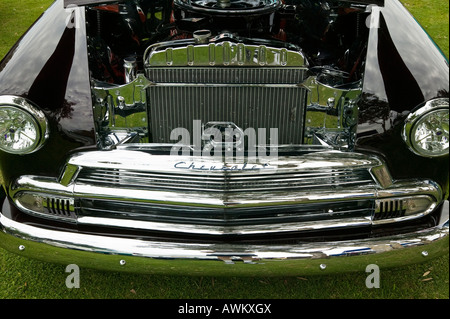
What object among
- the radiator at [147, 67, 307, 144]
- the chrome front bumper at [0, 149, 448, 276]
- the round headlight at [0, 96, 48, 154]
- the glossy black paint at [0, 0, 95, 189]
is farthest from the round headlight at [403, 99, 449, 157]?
the round headlight at [0, 96, 48, 154]

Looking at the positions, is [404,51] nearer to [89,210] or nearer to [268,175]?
[268,175]

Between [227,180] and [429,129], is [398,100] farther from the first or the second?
[227,180]

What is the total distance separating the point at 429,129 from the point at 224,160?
86 cm

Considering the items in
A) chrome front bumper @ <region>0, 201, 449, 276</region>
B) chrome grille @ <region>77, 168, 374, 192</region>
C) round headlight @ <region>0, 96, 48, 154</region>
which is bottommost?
chrome front bumper @ <region>0, 201, 449, 276</region>

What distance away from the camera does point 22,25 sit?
20.4ft

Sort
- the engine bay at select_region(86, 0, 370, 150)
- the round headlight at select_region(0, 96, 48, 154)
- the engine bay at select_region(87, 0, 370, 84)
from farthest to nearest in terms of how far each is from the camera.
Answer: the engine bay at select_region(87, 0, 370, 84)
the engine bay at select_region(86, 0, 370, 150)
the round headlight at select_region(0, 96, 48, 154)

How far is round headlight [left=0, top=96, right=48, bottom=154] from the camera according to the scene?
1.74 metres

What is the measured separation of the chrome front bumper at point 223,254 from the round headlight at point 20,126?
0.35 m

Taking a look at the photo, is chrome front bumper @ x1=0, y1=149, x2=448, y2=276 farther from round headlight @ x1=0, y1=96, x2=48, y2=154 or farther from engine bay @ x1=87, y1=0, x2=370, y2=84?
engine bay @ x1=87, y1=0, x2=370, y2=84

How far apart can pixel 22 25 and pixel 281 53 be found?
5627mm

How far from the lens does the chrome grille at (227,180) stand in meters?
1.79

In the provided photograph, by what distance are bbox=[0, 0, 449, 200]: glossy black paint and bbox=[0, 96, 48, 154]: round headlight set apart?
0.11 feet

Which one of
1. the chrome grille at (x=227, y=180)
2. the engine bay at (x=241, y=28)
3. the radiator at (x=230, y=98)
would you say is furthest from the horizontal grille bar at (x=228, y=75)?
the chrome grille at (x=227, y=180)
